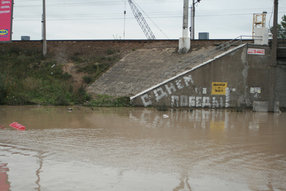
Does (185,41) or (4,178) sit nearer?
(4,178)

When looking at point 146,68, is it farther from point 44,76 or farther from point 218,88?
point 44,76

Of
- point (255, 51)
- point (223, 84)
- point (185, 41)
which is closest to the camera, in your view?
point (223, 84)

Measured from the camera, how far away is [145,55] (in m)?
32.2

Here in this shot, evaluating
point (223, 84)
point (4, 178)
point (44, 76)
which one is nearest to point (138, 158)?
point (4, 178)

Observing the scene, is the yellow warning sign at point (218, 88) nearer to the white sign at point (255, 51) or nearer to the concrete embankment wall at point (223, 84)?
the concrete embankment wall at point (223, 84)

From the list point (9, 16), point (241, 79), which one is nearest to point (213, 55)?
point (241, 79)

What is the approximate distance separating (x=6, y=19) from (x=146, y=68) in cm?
1170

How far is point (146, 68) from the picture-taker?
29.3m

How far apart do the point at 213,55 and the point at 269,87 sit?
503 cm

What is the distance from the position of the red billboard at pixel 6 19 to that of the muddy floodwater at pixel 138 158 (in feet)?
44.2

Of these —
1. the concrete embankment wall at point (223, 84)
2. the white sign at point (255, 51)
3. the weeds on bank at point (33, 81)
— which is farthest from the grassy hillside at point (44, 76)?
the white sign at point (255, 51)

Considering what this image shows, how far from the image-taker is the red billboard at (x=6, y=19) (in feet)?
88.6

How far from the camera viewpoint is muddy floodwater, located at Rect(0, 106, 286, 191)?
715cm

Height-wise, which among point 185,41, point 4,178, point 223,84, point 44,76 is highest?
point 185,41
